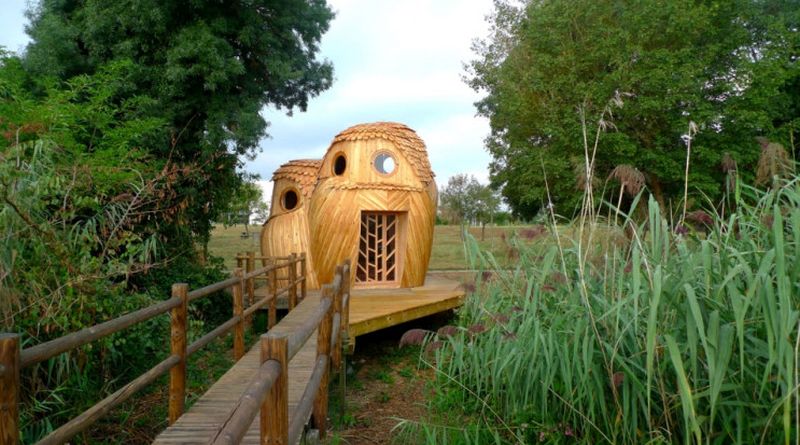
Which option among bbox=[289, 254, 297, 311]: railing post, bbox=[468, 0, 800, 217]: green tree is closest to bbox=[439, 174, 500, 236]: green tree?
bbox=[468, 0, 800, 217]: green tree

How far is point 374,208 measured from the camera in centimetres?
958

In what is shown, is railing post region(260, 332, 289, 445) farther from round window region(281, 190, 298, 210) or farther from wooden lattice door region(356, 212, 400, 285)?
round window region(281, 190, 298, 210)

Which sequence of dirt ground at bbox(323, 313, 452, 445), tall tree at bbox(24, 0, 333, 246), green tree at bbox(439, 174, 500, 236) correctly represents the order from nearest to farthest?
dirt ground at bbox(323, 313, 452, 445) → tall tree at bbox(24, 0, 333, 246) → green tree at bbox(439, 174, 500, 236)

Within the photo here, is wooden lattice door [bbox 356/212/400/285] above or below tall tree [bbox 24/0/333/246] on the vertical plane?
below

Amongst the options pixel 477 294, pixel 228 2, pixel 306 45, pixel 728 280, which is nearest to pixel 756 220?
pixel 728 280

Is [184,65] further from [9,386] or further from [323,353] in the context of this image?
[9,386]

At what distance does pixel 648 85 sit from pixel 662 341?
11484 mm

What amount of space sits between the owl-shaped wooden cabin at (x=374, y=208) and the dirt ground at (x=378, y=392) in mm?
1381

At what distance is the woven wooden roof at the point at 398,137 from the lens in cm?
988

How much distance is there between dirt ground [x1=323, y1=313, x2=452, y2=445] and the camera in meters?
4.80

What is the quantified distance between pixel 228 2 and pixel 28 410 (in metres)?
8.81

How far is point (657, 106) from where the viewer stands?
1214 centimetres

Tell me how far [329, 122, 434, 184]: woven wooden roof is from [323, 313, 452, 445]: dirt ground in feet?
10.3

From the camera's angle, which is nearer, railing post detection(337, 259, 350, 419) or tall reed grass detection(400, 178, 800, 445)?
tall reed grass detection(400, 178, 800, 445)
